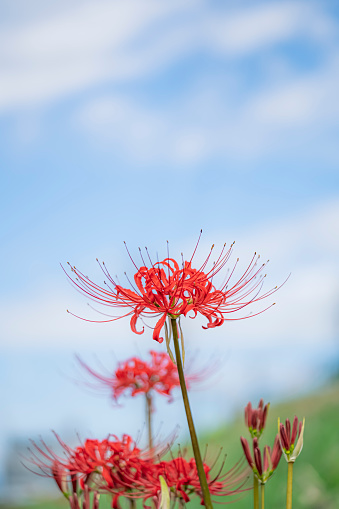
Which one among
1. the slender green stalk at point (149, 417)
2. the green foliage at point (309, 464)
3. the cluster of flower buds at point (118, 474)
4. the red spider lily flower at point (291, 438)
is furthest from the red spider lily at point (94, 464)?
the green foliage at point (309, 464)

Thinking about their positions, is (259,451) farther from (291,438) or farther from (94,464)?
(94,464)

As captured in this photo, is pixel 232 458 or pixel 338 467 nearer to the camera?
pixel 338 467

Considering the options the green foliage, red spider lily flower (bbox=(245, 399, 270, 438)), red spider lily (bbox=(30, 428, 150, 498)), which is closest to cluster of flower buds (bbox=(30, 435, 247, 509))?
red spider lily (bbox=(30, 428, 150, 498))

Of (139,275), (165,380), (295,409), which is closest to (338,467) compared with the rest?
(295,409)

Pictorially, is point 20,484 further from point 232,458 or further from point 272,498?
point 272,498

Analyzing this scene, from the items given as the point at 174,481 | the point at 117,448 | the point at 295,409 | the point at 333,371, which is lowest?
the point at 174,481

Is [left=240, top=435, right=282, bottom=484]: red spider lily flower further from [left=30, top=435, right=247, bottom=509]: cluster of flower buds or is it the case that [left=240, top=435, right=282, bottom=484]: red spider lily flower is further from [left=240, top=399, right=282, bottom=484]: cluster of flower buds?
[left=30, top=435, right=247, bottom=509]: cluster of flower buds

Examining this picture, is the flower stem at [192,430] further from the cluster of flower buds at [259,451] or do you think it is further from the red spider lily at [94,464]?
the red spider lily at [94,464]
